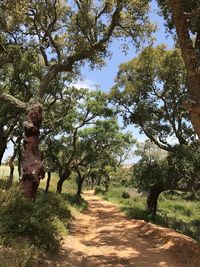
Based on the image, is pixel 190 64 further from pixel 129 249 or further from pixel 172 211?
pixel 172 211

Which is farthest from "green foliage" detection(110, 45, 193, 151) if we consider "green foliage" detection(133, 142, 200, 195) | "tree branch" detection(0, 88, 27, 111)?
"tree branch" detection(0, 88, 27, 111)

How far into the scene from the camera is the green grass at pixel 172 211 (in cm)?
1961

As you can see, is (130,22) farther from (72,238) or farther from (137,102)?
(72,238)

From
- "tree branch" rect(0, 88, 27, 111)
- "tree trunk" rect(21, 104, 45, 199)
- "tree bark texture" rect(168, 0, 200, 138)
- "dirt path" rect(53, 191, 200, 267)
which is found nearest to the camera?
"tree bark texture" rect(168, 0, 200, 138)

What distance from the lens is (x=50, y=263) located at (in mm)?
8773

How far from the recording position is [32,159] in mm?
12055

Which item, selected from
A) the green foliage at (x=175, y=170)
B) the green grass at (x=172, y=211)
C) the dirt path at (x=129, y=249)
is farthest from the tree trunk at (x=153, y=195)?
the dirt path at (x=129, y=249)

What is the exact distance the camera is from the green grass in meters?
19.6

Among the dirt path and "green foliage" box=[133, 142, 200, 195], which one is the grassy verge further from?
"green foliage" box=[133, 142, 200, 195]

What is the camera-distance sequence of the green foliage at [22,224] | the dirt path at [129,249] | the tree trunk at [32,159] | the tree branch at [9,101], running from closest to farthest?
1. the green foliage at [22,224]
2. the dirt path at [129,249]
3. the tree trunk at [32,159]
4. the tree branch at [9,101]

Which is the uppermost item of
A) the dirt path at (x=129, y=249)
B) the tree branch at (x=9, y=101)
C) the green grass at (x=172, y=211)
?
the tree branch at (x=9, y=101)

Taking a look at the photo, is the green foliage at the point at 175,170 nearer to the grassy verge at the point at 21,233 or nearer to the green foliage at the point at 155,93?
the green foliage at the point at 155,93

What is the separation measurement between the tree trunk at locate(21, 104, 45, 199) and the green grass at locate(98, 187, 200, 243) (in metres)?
7.27

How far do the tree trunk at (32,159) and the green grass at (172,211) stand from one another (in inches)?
286
